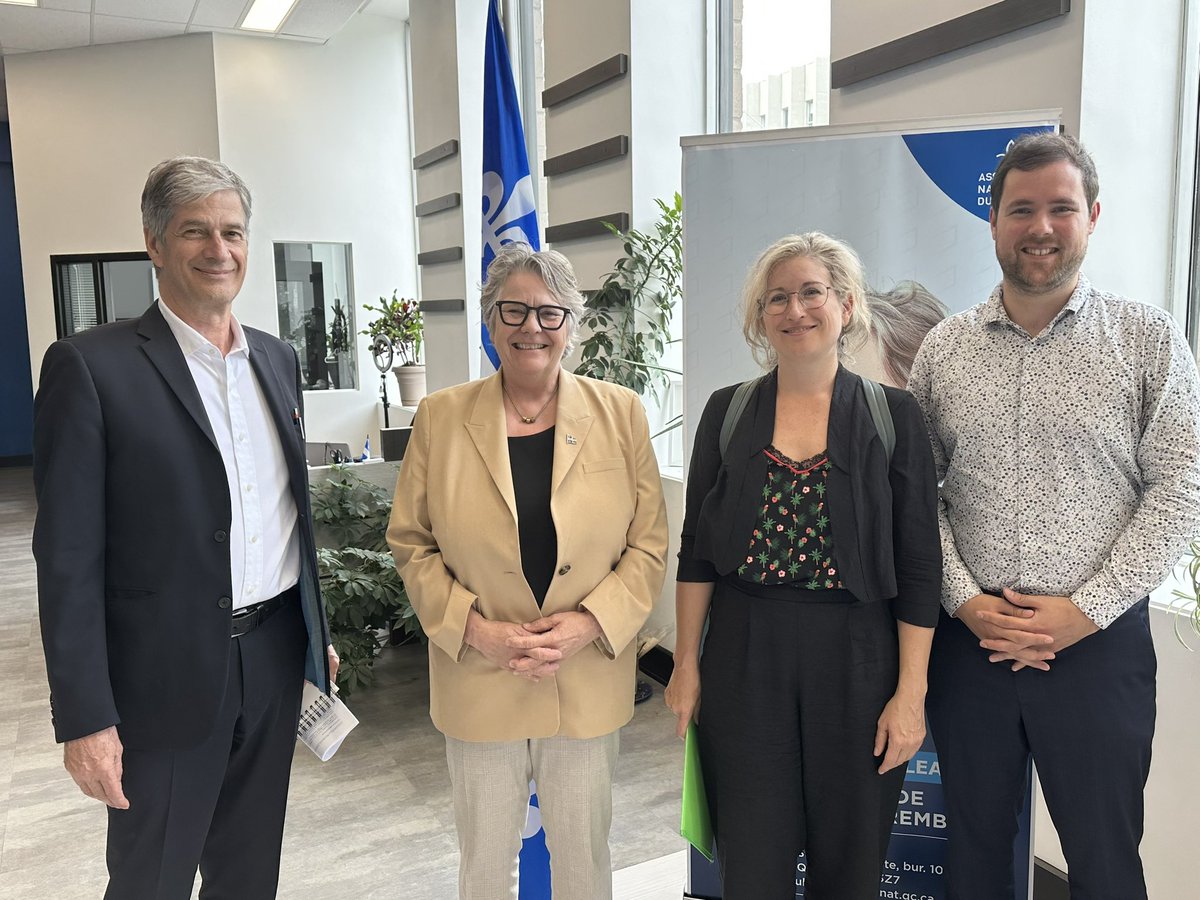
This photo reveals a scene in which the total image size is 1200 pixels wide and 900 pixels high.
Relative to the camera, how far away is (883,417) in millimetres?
1689

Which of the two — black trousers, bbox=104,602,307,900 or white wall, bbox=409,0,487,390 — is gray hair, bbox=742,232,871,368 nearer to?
black trousers, bbox=104,602,307,900

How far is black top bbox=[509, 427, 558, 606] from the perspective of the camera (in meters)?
1.81

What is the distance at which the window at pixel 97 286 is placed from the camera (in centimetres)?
877

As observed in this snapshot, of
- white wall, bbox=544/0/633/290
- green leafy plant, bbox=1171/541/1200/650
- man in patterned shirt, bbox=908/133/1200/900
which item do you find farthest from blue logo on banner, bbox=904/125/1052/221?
white wall, bbox=544/0/633/290

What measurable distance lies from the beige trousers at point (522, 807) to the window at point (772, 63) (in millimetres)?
2732

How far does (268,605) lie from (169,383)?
0.45 m

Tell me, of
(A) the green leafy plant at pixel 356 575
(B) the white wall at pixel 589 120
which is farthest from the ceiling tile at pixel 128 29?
(A) the green leafy plant at pixel 356 575

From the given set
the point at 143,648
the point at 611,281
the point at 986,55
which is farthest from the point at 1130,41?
Result: the point at 143,648

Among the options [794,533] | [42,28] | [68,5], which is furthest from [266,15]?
[794,533]

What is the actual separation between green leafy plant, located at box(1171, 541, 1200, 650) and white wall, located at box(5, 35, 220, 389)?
8307mm

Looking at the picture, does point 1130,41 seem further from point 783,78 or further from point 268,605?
point 268,605

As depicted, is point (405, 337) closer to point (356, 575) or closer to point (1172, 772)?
point (356, 575)

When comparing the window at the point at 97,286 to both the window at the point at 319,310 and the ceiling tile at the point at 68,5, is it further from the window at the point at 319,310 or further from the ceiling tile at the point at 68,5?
the ceiling tile at the point at 68,5

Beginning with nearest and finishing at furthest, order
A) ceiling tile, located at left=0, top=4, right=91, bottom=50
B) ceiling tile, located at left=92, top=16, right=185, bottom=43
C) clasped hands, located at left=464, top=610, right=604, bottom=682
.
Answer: clasped hands, located at left=464, top=610, right=604, bottom=682, ceiling tile, located at left=0, top=4, right=91, bottom=50, ceiling tile, located at left=92, top=16, right=185, bottom=43
